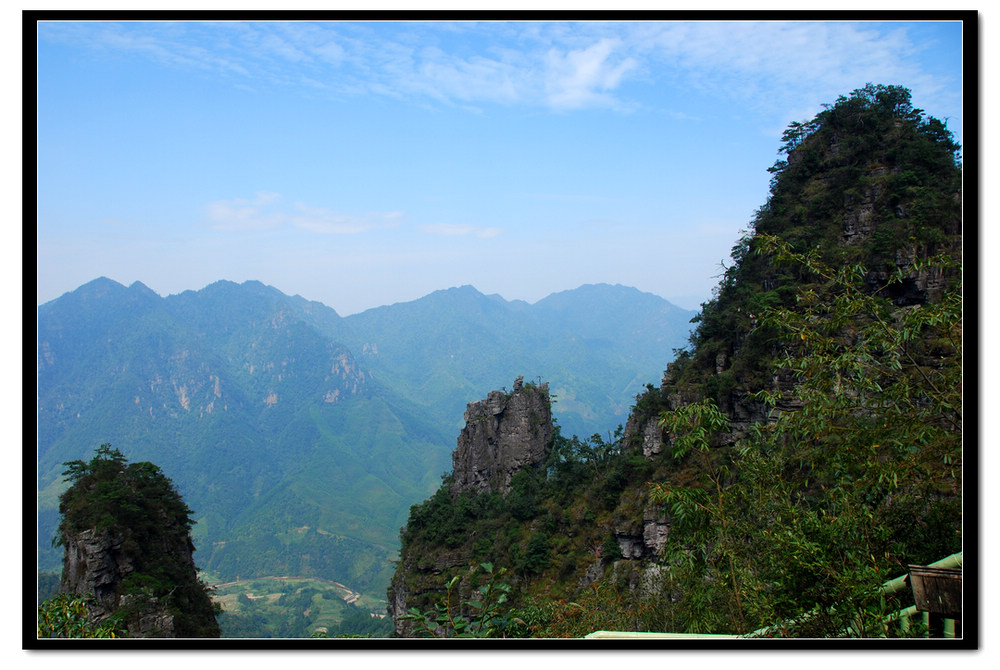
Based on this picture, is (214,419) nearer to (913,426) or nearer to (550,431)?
(550,431)

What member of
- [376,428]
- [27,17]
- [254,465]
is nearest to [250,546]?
[254,465]

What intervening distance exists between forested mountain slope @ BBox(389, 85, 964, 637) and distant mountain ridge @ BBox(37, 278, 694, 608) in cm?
4380

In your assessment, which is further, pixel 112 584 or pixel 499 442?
pixel 499 442

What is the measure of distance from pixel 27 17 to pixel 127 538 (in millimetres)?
13633

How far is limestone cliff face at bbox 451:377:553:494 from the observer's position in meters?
24.4

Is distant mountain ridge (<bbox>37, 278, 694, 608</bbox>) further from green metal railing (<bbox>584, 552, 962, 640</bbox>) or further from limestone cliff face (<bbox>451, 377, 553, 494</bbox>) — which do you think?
green metal railing (<bbox>584, 552, 962, 640</bbox>)

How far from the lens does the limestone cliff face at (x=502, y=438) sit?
24.4m

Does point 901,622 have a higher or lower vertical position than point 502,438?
higher

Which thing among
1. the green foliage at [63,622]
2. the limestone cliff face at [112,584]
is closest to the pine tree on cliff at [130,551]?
the limestone cliff face at [112,584]

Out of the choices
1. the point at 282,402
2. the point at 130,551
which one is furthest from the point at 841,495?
the point at 282,402

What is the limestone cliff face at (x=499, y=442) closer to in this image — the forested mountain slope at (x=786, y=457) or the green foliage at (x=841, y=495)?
the forested mountain slope at (x=786, y=457)

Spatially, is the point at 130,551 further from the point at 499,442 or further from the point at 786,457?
the point at 786,457

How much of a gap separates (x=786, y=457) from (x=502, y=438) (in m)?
20.4

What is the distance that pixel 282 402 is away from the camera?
12838 cm
